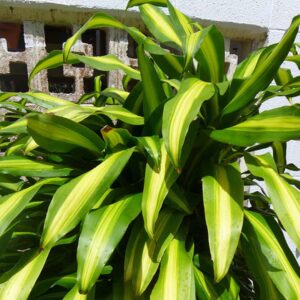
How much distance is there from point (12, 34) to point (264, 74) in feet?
3.64

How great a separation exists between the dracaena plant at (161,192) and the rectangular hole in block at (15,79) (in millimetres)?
771

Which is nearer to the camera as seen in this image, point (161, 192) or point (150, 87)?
point (161, 192)

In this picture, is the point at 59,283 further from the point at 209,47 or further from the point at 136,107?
the point at 209,47

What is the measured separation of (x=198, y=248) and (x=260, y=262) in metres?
0.16

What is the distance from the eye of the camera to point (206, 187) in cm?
67

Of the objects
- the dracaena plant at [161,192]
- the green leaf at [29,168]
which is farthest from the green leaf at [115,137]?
the green leaf at [29,168]

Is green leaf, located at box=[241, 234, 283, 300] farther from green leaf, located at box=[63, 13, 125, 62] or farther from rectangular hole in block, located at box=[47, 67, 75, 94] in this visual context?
rectangular hole in block, located at box=[47, 67, 75, 94]

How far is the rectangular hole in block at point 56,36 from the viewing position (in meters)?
1.49

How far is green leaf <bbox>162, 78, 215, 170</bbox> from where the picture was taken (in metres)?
0.57

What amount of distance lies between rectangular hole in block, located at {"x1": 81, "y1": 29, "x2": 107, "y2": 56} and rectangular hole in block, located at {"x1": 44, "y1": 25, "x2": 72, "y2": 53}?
79 mm

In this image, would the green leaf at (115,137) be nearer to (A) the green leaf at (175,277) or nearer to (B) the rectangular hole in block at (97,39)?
(A) the green leaf at (175,277)

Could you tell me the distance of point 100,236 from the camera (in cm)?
60

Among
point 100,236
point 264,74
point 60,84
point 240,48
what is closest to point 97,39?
point 60,84

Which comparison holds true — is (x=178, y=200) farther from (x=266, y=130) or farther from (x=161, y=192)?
(x=266, y=130)
